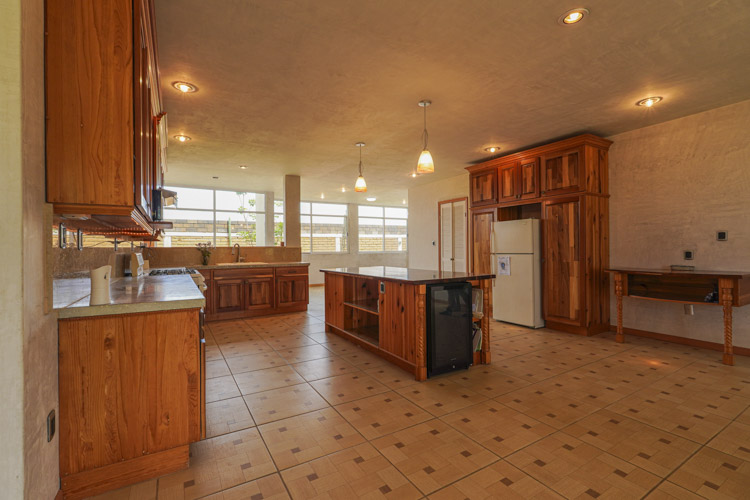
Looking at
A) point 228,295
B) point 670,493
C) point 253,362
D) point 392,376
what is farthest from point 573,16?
point 228,295

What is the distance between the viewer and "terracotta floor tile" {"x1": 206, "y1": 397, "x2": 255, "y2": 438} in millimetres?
2279

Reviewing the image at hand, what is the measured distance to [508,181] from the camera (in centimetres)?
552

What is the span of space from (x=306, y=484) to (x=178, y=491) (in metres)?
0.62

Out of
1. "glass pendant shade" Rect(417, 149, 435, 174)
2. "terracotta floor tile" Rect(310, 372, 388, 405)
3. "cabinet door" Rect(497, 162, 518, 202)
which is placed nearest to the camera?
"terracotta floor tile" Rect(310, 372, 388, 405)

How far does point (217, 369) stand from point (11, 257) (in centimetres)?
249

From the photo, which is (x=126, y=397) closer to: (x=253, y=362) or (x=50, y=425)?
(x=50, y=425)

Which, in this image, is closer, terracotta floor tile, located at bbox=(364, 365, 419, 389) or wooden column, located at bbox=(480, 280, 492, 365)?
terracotta floor tile, located at bbox=(364, 365, 419, 389)

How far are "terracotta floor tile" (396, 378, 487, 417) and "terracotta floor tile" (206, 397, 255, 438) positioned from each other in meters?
1.18

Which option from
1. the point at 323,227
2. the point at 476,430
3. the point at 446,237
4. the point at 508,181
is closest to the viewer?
Answer: the point at 476,430

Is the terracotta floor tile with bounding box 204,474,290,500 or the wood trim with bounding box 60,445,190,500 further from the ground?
the wood trim with bounding box 60,445,190,500

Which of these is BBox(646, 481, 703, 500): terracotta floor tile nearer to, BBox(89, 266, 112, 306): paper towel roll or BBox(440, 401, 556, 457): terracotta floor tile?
BBox(440, 401, 556, 457): terracotta floor tile

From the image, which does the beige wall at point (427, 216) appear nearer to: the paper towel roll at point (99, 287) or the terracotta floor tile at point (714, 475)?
the terracotta floor tile at point (714, 475)

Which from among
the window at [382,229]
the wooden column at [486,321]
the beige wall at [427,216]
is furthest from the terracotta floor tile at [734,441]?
the window at [382,229]

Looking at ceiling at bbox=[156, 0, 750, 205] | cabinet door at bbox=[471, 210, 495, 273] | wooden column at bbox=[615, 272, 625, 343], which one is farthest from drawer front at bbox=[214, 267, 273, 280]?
wooden column at bbox=[615, 272, 625, 343]
